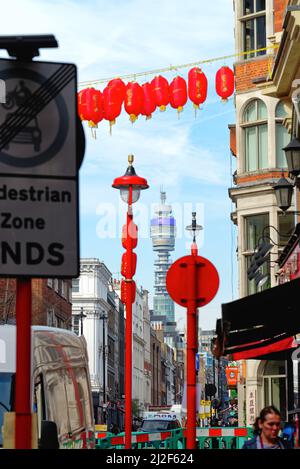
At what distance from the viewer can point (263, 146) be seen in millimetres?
38938

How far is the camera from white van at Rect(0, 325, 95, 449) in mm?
15156

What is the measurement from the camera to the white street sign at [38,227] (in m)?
7.05

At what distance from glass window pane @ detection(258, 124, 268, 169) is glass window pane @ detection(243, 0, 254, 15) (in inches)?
170

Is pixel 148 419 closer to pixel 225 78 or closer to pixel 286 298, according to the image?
pixel 225 78

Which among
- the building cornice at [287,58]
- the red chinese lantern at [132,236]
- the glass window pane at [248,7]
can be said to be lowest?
the red chinese lantern at [132,236]

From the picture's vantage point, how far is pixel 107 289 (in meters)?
129

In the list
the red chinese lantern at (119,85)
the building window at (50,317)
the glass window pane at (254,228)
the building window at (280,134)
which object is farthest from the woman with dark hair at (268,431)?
the building window at (50,317)

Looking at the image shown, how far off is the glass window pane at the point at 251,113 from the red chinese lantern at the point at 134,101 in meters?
8.02

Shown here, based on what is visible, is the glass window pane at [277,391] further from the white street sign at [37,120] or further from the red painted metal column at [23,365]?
the white street sign at [37,120]

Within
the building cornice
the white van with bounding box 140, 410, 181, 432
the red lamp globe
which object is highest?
the building cornice

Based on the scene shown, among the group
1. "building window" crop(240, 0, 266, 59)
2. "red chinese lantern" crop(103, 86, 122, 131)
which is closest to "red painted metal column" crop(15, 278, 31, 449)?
"red chinese lantern" crop(103, 86, 122, 131)

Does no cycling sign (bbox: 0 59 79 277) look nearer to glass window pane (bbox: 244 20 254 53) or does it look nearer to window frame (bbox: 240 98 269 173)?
window frame (bbox: 240 98 269 173)

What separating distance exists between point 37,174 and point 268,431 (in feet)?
16.8

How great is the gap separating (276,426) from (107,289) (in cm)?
11751
